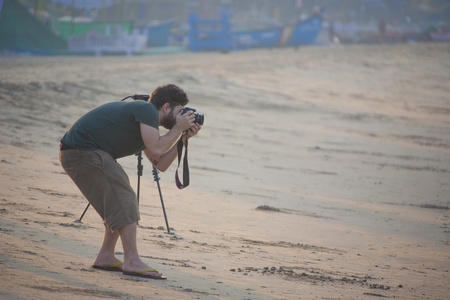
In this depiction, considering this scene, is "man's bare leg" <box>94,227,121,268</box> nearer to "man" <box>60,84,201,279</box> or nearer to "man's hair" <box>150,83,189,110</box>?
"man" <box>60,84,201,279</box>

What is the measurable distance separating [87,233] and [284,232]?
5.99ft

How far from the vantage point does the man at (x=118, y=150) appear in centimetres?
326

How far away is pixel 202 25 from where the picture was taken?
30.6 meters

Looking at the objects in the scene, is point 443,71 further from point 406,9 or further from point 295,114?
point 406,9

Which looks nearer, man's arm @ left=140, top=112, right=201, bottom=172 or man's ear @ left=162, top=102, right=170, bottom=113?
man's arm @ left=140, top=112, right=201, bottom=172

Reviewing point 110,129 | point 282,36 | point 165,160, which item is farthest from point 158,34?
point 110,129

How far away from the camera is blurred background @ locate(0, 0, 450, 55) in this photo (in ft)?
69.9

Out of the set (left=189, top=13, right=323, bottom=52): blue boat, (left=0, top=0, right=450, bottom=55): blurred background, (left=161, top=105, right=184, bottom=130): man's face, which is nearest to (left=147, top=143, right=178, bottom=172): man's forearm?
(left=161, top=105, right=184, bottom=130): man's face

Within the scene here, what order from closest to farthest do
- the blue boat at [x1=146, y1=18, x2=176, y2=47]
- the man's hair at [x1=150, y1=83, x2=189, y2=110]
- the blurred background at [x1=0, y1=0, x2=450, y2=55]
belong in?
the man's hair at [x1=150, y1=83, x2=189, y2=110] < the blurred background at [x1=0, y1=0, x2=450, y2=55] < the blue boat at [x1=146, y1=18, x2=176, y2=47]

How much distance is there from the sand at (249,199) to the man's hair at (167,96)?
1.08 metres

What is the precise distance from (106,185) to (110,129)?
13.2 inches

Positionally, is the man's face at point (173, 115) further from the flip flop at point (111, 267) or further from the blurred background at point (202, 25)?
the blurred background at point (202, 25)

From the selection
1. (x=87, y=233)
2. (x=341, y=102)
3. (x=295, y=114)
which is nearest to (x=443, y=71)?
(x=341, y=102)

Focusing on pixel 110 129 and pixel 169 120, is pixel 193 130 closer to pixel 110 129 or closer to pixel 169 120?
pixel 169 120
